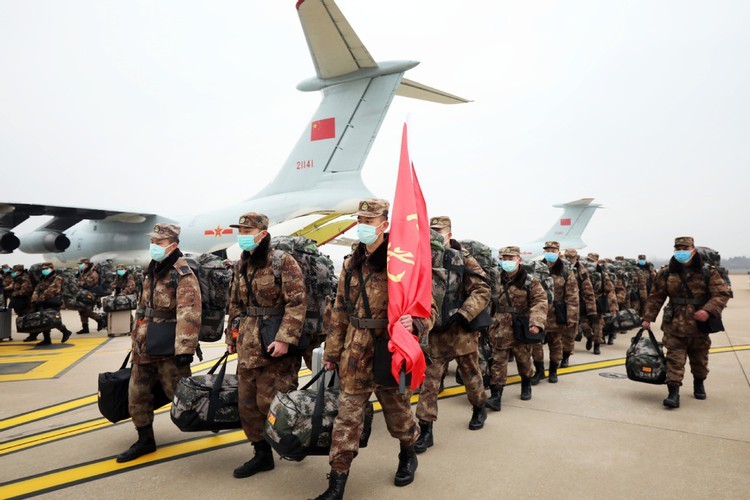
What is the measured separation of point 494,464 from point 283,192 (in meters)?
12.0

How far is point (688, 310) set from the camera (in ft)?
16.8

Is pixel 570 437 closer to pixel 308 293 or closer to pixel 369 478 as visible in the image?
pixel 369 478

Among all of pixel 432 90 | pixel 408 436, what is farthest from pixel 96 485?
pixel 432 90

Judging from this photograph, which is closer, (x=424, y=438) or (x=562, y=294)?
(x=424, y=438)

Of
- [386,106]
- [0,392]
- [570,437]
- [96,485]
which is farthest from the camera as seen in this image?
[386,106]

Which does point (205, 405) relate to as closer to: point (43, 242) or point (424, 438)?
point (424, 438)

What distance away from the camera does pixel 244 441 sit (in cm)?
415

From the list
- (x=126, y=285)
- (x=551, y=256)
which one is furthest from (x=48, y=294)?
(x=551, y=256)

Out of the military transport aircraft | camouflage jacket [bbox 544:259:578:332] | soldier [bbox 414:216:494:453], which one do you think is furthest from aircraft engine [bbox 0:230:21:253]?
camouflage jacket [bbox 544:259:578:332]

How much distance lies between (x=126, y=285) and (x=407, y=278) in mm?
11713

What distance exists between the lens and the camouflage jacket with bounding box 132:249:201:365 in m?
3.65

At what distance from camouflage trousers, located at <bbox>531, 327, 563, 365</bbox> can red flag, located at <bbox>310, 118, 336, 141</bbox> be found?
9040 millimetres

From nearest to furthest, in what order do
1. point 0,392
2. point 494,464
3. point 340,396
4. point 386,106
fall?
point 340,396
point 494,464
point 0,392
point 386,106

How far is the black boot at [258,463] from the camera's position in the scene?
3.39m
